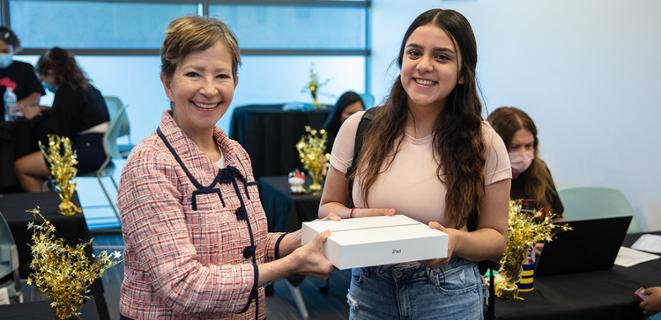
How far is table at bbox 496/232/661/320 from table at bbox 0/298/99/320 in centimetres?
126

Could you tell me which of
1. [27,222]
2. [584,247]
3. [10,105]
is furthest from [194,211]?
[10,105]

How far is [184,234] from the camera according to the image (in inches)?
51.5

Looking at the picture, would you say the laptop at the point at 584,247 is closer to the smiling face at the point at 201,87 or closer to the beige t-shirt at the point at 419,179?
the beige t-shirt at the point at 419,179

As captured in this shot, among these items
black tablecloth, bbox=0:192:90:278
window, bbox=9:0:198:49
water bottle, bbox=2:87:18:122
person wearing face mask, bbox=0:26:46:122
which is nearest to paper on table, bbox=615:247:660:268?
black tablecloth, bbox=0:192:90:278

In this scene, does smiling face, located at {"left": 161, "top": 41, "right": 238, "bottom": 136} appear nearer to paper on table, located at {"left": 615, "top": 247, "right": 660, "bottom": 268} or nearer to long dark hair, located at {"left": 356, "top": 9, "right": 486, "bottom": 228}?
long dark hair, located at {"left": 356, "top": 9, "right": 486, "bottom": 228}

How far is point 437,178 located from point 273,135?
15.4ft

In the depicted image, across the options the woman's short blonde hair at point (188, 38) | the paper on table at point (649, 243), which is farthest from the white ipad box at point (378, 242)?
the paper on table at point (649, 243)

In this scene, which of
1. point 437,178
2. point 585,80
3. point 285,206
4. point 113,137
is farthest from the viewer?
point 113,137

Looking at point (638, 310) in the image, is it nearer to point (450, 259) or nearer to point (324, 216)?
point (450, 259)

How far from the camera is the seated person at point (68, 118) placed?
16.9 ft

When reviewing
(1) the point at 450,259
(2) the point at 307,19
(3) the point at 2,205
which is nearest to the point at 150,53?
(2) the point at 307,19

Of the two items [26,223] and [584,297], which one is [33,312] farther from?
[584,297]

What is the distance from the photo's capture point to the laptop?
240 centimetres

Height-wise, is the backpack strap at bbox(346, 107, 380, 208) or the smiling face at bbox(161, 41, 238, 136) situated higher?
the smiling face at bbox(161, 41, 238, 136)
